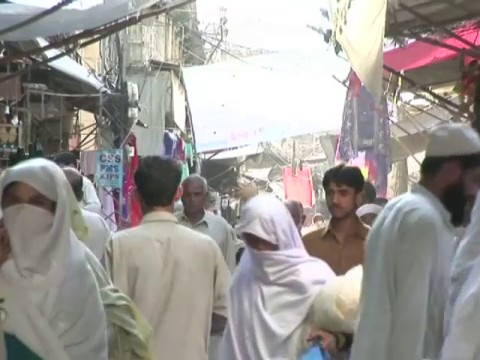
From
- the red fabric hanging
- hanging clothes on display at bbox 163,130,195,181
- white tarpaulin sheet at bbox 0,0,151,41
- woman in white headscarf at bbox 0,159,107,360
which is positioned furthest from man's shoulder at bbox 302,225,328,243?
the red fabric hanging

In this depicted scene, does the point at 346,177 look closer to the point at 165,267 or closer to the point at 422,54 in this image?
the point at 165,267

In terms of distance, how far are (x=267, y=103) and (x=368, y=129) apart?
11.3 ft

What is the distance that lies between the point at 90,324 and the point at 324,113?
1093 cm

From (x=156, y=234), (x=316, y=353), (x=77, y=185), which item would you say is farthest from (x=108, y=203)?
(x=316, y=353)

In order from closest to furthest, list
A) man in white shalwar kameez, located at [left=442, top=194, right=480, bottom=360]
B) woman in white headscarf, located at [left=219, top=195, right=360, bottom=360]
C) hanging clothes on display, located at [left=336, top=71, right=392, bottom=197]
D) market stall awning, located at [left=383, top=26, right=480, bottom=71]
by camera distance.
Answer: man in white shalwar kameez, located at [left=442, top=194, right=480, bottom=360], woman in white headscarf, located at [left=219, top=195, right=360, bottom=360], market stall awning, located at [left=383, top=26, right=480, bottom=71], hanging clothes on display, located at [left=336, top=71, right=392, bottom=197]

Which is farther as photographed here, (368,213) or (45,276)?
(368,213)

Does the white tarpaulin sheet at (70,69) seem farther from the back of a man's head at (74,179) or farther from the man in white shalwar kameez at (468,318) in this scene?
the man in white shalwar kameez at (468,318)

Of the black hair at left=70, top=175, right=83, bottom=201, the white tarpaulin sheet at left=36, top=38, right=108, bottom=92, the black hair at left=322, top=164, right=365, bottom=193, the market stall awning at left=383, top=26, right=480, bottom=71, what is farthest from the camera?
the white tarpaulin sheet at left=36, top=38, right=108, bottom=92

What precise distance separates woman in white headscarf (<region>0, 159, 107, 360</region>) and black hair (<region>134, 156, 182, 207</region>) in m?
1.42

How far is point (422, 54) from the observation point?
33.5 feet

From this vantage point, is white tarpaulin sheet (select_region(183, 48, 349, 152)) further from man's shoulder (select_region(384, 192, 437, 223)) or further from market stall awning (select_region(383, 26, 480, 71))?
man's shoulder (select_region(384, 192, 437, 223))

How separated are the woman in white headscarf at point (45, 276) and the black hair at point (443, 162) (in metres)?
1.52

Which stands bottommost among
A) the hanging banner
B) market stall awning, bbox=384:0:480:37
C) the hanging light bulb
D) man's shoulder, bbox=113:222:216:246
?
the hanging banner

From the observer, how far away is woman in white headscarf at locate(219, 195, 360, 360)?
236 inches
